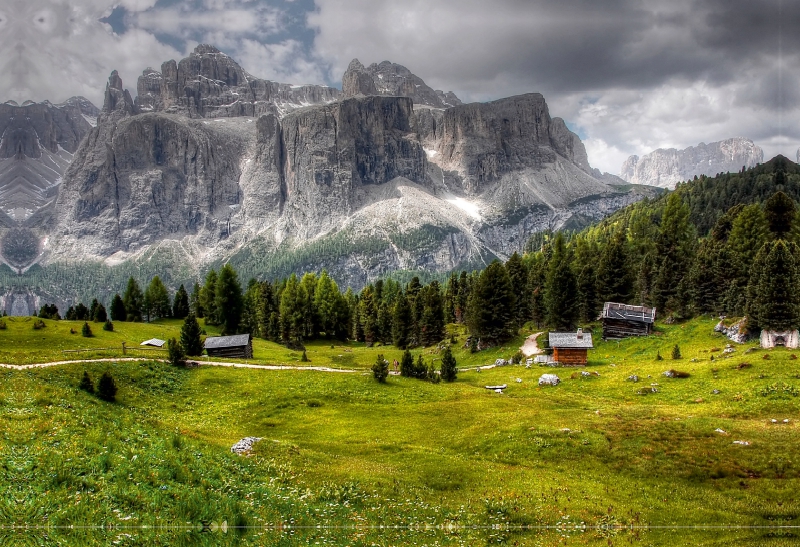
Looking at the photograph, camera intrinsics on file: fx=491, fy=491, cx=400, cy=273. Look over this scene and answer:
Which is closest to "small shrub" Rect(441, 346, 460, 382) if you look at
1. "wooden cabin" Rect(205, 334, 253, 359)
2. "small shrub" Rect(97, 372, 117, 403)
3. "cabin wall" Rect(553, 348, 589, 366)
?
"cabin wall" Rect(553, 348, 589, 366)

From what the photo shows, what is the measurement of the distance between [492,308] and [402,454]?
61.0m

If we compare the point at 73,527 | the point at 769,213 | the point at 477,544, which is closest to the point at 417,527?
the point at 477,544

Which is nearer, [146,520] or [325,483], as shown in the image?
[146,520]

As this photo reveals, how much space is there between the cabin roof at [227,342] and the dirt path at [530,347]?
4487 centimetres

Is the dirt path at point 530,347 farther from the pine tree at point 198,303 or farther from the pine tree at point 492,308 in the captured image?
the pine tree at point 198,303

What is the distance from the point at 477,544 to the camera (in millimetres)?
16953

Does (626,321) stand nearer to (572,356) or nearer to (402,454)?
(572,356)

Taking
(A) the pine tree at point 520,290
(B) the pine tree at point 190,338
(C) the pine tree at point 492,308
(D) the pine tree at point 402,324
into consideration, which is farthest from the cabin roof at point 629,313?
(B) the pine tree at point 190,338

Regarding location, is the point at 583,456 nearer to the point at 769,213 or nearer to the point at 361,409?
the point at 361,409

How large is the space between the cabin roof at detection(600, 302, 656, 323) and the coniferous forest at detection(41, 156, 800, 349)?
7.80 metres

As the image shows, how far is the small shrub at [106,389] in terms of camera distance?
35.9 metres

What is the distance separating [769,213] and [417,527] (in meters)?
109

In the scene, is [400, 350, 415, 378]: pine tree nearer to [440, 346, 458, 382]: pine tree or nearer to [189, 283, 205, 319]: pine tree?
[440, 346, 458, 382]: pine tree

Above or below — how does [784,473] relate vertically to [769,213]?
below
